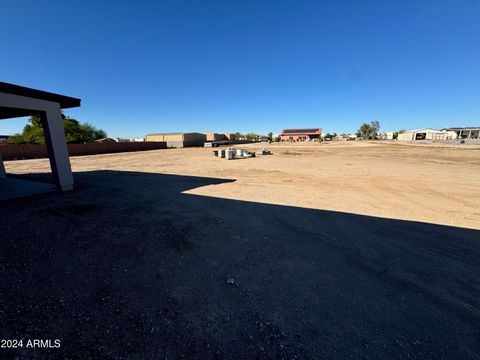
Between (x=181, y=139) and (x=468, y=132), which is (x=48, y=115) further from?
(x=468, y=132)

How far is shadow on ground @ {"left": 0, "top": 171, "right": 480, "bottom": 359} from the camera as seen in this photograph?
6.42ft

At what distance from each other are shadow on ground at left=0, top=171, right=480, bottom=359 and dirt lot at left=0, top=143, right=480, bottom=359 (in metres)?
0.01

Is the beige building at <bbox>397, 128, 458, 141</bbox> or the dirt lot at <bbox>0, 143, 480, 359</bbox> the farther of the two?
the beige building at <bbox>397, 128, 458, 141</bbox>

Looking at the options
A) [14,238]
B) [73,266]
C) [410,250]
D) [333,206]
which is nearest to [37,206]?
[14,238]

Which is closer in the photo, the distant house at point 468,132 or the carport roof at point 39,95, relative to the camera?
the carport roof at point 39,95

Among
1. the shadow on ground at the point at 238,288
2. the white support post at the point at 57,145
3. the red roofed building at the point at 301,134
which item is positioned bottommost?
the shadow on ground at the point at 238,288

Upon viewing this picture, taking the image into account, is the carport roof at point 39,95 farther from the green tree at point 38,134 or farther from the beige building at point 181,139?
the beige building at point 181,139

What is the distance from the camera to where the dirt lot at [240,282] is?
197 cm

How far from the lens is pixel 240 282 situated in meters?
2.81

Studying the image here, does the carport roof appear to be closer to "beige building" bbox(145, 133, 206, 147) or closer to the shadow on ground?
the shadow on ground

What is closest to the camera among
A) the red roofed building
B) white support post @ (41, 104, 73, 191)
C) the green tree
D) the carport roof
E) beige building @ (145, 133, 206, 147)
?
the carport roof

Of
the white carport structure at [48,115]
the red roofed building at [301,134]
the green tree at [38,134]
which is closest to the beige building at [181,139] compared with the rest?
the green tree at [38,134]

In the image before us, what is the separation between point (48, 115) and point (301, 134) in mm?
101866

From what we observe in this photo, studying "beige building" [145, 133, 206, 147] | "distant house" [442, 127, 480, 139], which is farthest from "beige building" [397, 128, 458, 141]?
"beige building" [145, 133, 206, 147]
